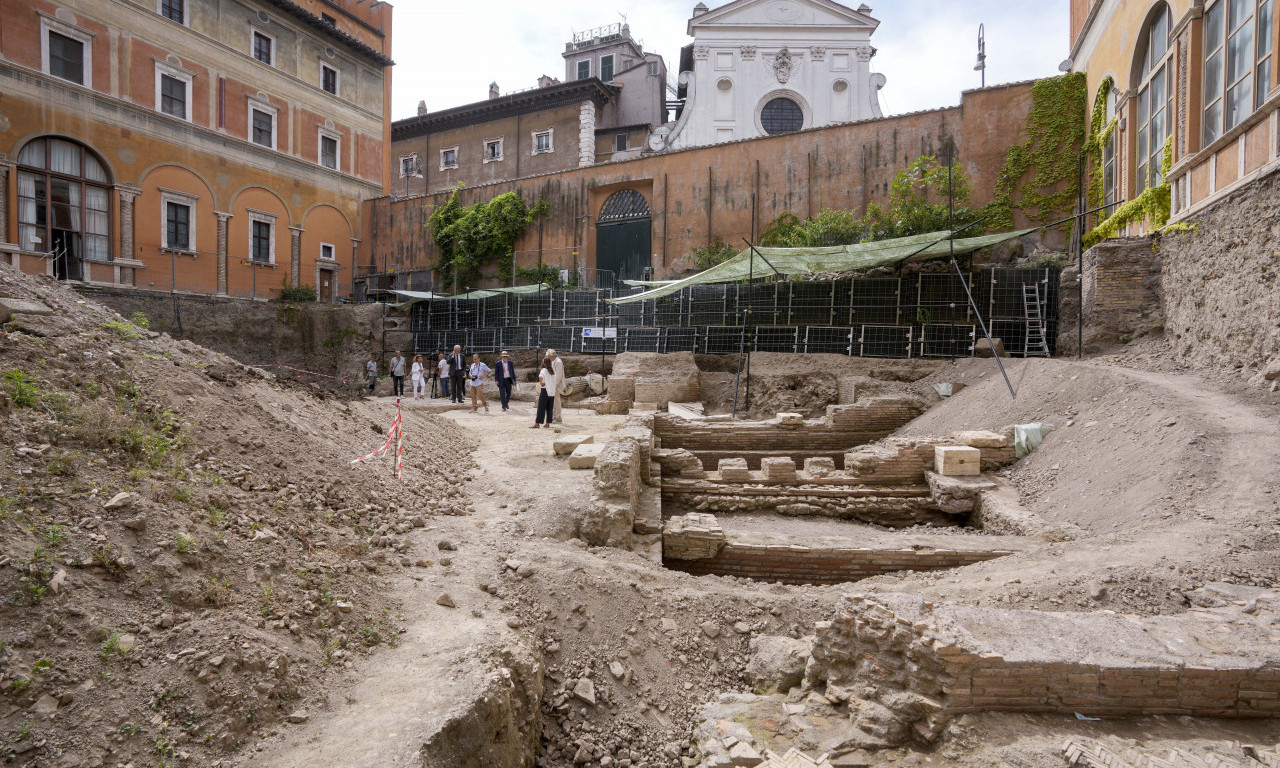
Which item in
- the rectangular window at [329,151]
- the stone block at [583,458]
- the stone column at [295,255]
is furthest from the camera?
the rectangular window at [329,151]

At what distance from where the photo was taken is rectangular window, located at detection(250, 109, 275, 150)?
80.0 feet

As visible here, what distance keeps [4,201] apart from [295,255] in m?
8.70

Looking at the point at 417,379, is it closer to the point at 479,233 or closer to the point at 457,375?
the point at 457,375

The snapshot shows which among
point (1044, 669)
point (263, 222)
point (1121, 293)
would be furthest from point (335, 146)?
point (1044, 669)

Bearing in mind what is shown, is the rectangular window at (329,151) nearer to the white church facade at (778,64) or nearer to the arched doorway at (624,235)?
the arched doorway at (624,235)

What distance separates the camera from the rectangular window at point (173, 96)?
71.4ft

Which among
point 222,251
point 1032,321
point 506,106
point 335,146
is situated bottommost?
point 1032,321

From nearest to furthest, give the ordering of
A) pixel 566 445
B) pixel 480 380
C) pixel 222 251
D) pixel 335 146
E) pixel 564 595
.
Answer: pixel 564 595
pixel 566 445
pixel 480 380
pixel 222 251
pixel 335 146

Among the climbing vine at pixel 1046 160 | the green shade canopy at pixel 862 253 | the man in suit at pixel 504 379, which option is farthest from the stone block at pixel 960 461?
the climbing vine at pixel 1046 160

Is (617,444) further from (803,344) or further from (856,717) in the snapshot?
(803,344)

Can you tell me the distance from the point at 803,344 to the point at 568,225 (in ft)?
41.9

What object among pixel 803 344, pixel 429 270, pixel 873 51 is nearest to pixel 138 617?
pixel 803 344

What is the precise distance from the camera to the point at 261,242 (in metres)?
24.7

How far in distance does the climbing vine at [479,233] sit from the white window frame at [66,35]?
11314 millimetres
